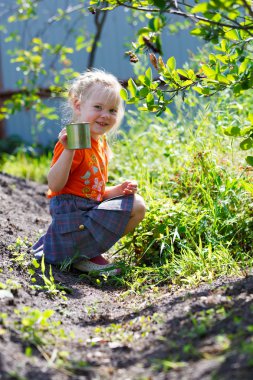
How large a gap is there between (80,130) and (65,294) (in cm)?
79

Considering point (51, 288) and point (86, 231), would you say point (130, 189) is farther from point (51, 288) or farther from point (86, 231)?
point (51, 288)

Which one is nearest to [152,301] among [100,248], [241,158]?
[100,248]

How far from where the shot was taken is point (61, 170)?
326 cm

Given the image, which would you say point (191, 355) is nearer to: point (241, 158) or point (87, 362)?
point (87, 362)

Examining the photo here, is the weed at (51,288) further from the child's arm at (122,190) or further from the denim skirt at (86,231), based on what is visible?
the child's arm at (122,190)

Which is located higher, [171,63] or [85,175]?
[171,63]

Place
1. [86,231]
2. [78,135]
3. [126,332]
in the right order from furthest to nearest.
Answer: [86,231]
[78,135]
[126,332]

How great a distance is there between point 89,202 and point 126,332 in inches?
49.4

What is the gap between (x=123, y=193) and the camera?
346 cm

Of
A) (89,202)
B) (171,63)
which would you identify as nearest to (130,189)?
(89,202)

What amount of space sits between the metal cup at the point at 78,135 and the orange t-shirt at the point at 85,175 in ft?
1.32

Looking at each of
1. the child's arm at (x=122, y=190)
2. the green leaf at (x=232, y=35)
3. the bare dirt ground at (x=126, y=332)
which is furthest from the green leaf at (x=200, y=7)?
the child's arm at (x=122, y=190)

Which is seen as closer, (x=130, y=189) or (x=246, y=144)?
(x=246, y=144)

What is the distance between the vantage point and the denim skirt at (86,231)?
11.0ft
